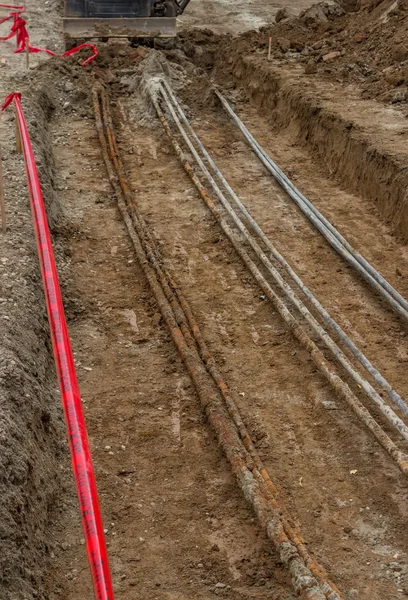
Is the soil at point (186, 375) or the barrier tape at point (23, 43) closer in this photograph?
the soil at point (186, 375)

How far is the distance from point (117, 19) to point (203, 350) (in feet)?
43.9

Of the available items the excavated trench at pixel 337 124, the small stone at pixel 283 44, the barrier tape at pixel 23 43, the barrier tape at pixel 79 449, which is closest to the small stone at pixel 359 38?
the small stone at pixel 283 44

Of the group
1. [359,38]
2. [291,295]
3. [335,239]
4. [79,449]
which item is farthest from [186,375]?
[359,38]

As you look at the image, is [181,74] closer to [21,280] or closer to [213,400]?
[21,280]

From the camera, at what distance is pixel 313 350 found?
7.68m

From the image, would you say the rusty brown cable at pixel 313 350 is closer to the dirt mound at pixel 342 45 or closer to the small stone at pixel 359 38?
the dirt mound at pixel 342 45

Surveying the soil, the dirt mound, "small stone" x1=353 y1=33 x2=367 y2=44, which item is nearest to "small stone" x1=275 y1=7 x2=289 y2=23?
the dirt mound

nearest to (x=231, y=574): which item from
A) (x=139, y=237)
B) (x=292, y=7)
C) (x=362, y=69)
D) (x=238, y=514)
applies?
(x=238, y=514)

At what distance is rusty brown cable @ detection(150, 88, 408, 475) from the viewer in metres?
6.34

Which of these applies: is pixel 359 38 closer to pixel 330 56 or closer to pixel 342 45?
pixel 342 45

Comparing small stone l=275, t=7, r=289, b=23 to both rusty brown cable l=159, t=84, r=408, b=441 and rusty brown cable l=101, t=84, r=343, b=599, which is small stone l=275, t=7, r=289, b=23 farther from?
rusty brown cable l=101, t=84, r=343, b=599

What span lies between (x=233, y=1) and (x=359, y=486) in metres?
21.2

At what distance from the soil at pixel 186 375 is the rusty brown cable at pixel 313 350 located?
137 millimetres

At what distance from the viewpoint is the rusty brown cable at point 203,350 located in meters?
5.38
